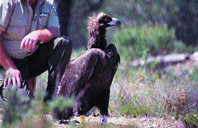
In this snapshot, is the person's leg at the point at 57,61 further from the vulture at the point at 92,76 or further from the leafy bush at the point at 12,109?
the leafy bush at the point at 12,109

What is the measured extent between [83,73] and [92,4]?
57.9ft

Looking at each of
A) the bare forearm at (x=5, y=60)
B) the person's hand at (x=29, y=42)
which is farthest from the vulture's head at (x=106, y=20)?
the bare forearm at (x=5, y=60)

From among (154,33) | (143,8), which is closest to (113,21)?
(154,33)

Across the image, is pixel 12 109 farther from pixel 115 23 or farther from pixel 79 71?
pixel 115 23

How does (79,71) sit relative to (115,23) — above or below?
below

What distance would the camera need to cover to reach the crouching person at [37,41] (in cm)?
418

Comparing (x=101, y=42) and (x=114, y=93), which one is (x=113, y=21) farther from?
(x=114, y=93)

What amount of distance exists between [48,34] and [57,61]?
34 cm

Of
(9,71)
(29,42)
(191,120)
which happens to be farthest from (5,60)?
(191,120)

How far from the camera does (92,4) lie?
71.3ft

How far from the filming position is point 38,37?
400 cm

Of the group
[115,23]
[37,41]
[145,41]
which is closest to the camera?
[37,41]

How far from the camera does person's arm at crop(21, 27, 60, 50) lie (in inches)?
151

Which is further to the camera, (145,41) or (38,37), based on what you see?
(145,41)
